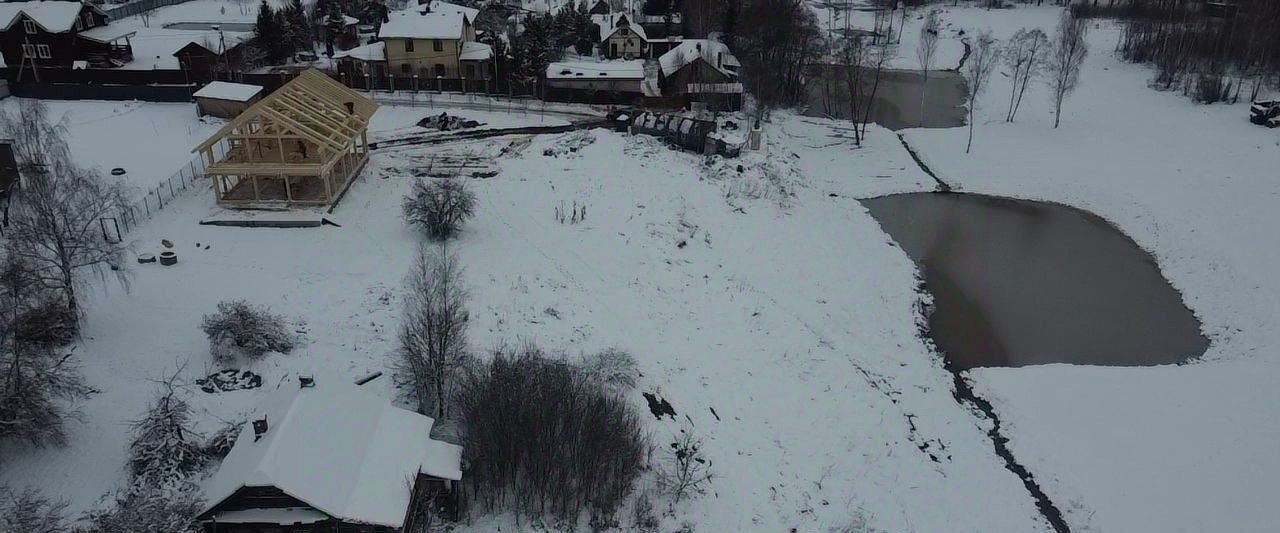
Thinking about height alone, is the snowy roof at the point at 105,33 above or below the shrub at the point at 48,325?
above

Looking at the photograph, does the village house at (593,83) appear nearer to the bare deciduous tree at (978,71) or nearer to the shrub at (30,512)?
the bare deciduous tree at (978,71)

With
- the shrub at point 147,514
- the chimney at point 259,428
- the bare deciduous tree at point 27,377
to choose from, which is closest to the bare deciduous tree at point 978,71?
the chimney at point 259,428

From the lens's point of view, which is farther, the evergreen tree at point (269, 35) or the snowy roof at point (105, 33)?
the evergreen tree at point (269, 35)

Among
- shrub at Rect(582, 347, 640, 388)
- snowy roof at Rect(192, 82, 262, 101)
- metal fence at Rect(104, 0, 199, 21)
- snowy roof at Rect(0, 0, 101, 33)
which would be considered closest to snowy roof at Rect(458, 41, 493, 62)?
snowy roof at Rect(192, 82, 262, 101)

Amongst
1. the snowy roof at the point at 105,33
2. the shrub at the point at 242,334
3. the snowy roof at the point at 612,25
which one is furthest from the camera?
the snowy roof at the point at 612,25

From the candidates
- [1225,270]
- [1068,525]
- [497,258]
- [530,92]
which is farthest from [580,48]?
[1068,525]

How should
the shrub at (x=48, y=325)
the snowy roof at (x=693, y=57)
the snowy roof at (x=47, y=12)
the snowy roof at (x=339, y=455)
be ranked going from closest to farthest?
the snowy roof at (x=339, y=455)
the shrub at (x=48, y=325)
the snowy roof at (x=47, y=12)
the snowy roof at (x=693, y=57)

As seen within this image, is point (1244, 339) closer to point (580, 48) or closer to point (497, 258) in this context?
point (497, 258)

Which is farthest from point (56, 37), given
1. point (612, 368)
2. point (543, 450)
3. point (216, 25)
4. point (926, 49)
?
point (926, 49)
